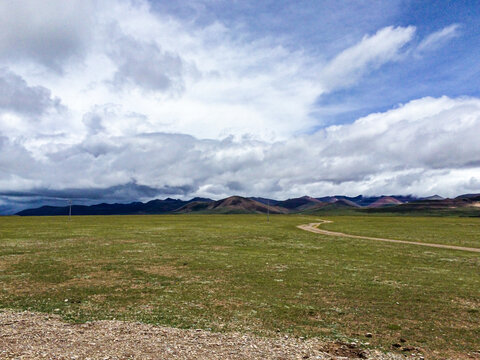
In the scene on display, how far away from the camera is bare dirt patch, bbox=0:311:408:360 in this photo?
1302 centimetres

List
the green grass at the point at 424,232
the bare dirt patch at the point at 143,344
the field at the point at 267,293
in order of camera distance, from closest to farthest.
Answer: the bare dirt patch at the point at 143,344
the field at the point at 267,293
the green grass at the point at 424,232

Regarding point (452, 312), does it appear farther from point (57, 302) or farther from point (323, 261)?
point (57, 302)

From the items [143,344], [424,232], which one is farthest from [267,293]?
[424,232]

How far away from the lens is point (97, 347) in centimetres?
1359

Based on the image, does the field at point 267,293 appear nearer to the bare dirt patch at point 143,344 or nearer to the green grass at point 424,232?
the bare dirt patch at point 143,344

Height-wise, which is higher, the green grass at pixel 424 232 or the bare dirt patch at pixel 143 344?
the bare dirt patch at pixel 143 344

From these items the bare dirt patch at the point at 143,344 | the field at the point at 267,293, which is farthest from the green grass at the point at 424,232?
the bare dirt patch at the point at 143,344

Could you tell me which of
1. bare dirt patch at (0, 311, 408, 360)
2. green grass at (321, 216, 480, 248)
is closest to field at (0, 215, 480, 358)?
bare dirt patch at (0, 311, 408, 360)

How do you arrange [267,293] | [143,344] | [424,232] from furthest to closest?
1. [424,232]
2. [267,293]
3. [143,344]

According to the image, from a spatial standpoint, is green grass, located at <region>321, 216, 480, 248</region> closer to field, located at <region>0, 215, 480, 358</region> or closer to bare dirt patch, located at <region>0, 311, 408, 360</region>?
field, located at <region>0, 215, 480, 358</region>

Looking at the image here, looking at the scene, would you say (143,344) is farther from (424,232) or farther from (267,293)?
(424,232)

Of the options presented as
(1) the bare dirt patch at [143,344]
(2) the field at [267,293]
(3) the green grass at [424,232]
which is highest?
A: (1) the bare dirt patch at [143,344]

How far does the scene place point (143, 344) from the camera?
553 inches

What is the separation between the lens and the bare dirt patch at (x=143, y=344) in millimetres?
13016
